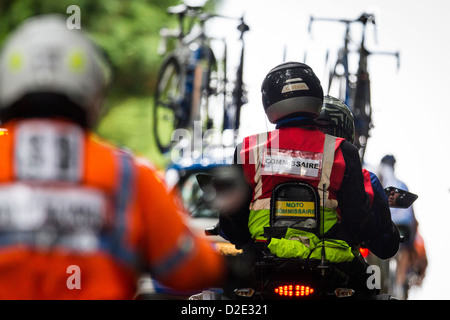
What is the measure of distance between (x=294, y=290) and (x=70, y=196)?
1.58 metres

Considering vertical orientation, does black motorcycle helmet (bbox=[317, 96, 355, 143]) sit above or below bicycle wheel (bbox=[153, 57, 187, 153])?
below

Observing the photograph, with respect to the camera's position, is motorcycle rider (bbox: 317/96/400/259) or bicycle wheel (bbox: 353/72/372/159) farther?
bicycle wheel (bbox: 353/72/372/159)

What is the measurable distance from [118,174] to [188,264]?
31 centimetres

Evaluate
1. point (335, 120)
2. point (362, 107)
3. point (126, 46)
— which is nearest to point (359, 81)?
point (362, 107)

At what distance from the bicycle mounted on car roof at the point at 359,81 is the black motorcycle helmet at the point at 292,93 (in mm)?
6465

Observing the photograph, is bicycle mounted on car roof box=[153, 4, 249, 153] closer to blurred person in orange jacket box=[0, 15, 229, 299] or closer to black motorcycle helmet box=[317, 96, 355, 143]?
black motorcycle helmet box=[317, 96, 355, 143]

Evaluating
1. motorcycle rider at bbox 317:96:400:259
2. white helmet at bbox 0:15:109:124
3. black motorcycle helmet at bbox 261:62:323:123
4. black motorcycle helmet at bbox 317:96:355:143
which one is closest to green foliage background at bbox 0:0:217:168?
black motorcycle helmet at bbox 317:96:355:143

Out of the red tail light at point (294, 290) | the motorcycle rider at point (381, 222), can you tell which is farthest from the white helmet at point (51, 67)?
the motorcycle rider at point (381, 222)

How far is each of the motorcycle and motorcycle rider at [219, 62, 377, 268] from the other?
5 centimetres

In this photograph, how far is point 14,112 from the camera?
2.18 metres

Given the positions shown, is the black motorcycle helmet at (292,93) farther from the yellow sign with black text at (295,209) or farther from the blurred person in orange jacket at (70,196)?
the blurred person in orange jacket at (70,196)

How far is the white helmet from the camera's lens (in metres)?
2.17
